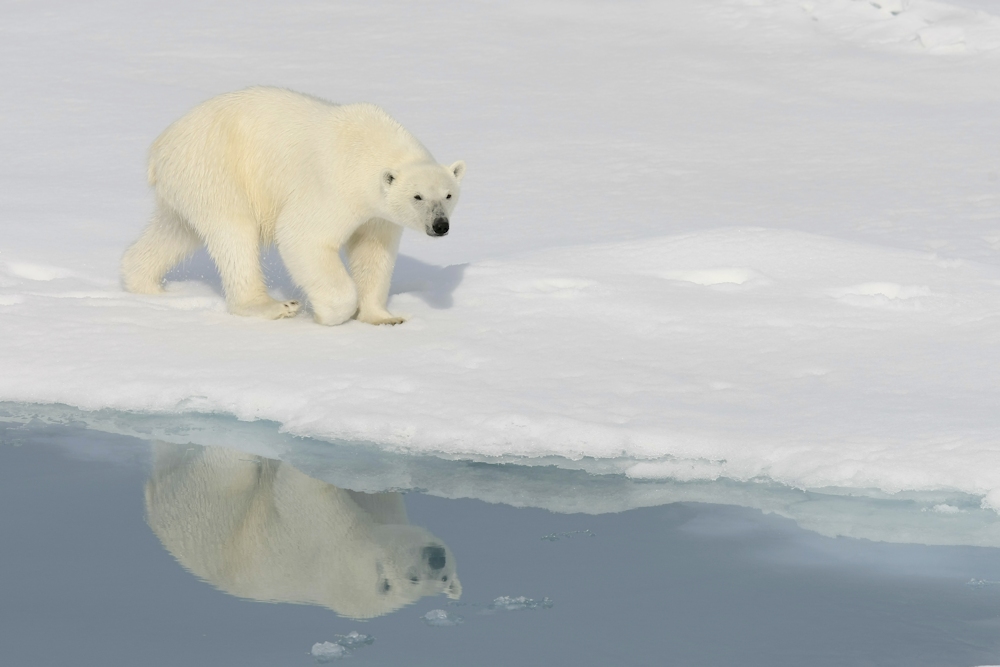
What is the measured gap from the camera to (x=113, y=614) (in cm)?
287

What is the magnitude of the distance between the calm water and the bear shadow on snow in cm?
194

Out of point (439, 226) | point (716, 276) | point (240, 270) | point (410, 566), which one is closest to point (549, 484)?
point (410, 566)

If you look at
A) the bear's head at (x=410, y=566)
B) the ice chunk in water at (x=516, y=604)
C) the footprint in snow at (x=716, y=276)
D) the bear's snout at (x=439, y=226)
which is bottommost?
the bear's head at (x=410, y=566)

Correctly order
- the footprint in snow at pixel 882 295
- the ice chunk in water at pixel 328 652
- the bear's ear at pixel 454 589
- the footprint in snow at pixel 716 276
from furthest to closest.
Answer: the footprint in snow at pixel 716 276 < the footprint in snow at pixel 882 295 < the bear's ear at pixel 454 589 < the ice chunk in water at pixel 328 652

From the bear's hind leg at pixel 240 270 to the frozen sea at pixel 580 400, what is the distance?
0.14 metres

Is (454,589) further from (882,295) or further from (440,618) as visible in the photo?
(882,295)

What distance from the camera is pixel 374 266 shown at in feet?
17.1

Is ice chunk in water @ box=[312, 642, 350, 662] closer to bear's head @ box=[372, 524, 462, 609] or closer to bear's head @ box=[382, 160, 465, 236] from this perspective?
bear's head @ box=[372, 524, 462, 609]

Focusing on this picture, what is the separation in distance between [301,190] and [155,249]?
3.10 ft

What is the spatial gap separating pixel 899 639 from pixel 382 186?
2.73 m

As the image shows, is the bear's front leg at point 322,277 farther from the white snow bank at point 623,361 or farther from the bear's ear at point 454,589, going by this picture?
the bear's ear at point 454,589

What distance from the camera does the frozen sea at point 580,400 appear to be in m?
2.90

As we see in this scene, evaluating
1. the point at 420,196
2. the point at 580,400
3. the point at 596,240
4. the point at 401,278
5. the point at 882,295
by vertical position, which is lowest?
the point at 401,278

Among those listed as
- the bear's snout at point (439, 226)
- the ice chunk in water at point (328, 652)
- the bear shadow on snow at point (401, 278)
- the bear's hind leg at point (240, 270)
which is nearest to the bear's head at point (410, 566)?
the ice chunk in water at point (328, 652)
